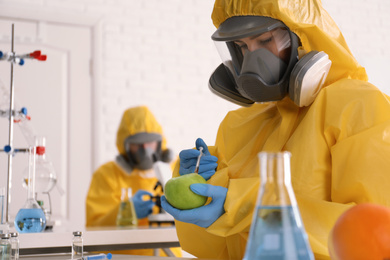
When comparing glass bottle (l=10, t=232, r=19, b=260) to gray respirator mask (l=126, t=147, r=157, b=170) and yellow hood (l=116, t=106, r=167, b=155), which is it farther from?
yellow hood (l=116, t=106, r=167, b=155)

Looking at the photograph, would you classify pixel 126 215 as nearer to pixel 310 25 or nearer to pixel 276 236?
pixel 310 25

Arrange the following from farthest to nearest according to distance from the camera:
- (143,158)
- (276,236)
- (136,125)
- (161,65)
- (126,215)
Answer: (161,65) < (136,125) < (143,158) < (126,215) < (276,236)

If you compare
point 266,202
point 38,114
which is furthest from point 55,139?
point 266,202

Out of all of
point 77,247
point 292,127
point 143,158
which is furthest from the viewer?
point 143,158

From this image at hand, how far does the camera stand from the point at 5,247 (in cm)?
110

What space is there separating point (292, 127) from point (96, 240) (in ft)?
2.59

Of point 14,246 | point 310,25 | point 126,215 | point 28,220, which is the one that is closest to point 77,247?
point 14,246

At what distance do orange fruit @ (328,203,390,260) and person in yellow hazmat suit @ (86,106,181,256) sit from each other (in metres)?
2.27

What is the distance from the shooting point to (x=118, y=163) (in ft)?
9.75

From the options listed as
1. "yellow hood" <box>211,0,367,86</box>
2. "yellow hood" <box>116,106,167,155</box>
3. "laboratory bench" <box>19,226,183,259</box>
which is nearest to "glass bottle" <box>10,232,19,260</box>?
"laboratory bench" <box>19,226,183,259</box>

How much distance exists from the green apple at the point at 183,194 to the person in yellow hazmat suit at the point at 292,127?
0.02 m

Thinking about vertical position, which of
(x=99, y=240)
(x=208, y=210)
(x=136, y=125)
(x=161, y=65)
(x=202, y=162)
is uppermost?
(x=161, y=65)

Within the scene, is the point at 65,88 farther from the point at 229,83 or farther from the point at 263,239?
the point at 263,239

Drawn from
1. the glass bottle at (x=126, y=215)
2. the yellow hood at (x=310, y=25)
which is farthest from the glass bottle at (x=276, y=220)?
the glass bottle at (x=126, y=215)
